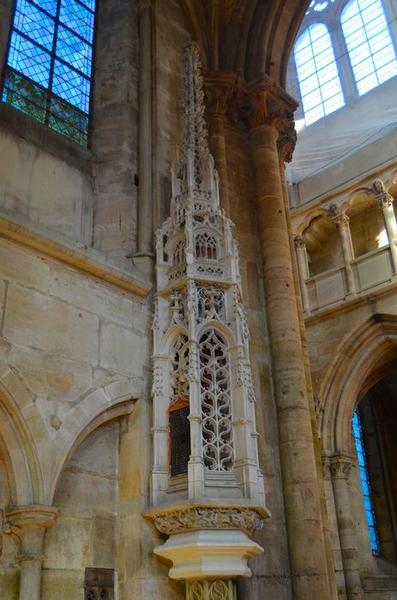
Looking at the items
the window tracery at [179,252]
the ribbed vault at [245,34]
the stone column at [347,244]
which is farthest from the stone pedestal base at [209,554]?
the stone column at [347,244]

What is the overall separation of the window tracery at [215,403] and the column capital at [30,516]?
1218 mm

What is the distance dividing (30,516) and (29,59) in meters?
4.48

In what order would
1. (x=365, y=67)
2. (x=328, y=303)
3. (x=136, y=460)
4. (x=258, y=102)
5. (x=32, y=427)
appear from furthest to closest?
1. (x=365, y=67)
2. (x=328, y=303)
3. (x=258, y=102)
4. (x=136, y=460)
5. (x=32, y=427)

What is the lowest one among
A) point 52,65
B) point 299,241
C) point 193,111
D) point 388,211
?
point 193,111

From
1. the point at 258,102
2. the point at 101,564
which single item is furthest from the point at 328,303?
the point at 101,564

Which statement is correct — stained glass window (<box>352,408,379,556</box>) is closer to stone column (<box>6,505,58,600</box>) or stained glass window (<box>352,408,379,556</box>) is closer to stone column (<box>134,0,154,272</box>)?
stone column (<box>134,0,154,272</box>)

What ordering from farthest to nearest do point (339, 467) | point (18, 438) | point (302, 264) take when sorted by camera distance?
point (302, 264) → point (339, 467) → point (18, 438)

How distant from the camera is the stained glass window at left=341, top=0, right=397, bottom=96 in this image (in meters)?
16.7

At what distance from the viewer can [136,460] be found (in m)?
5.03

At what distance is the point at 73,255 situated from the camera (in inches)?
203

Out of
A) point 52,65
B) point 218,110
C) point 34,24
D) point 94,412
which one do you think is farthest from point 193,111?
point 94,412

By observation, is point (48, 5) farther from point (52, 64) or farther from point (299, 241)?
point (299, 241)

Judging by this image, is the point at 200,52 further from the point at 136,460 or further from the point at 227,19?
the point at 136,460

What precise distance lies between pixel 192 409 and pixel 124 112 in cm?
344
